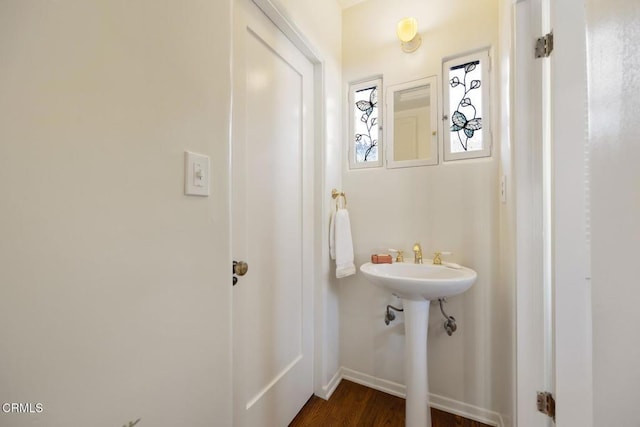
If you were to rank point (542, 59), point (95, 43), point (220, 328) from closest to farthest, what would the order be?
point (95, 43) → point (220, 328) → point (542, 59)

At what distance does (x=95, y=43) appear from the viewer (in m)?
0.50

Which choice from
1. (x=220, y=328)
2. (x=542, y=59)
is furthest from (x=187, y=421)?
(x=542, y=59)

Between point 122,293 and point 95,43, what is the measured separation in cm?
53

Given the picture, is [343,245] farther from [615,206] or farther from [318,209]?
[615,206]

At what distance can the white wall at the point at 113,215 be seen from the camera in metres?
0.41

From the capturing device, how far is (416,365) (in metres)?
1.22

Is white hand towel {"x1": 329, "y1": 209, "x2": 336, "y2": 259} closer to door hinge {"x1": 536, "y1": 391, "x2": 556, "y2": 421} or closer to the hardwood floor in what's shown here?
the hardwood floor

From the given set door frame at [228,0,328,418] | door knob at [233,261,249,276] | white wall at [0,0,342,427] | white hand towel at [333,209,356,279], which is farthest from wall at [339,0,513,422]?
white wall at [0,0,342,427]

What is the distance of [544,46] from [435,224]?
90 cm

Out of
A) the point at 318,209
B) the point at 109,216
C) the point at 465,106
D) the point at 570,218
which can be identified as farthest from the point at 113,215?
the point at 465,106

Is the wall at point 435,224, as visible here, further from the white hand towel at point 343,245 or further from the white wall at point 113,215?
the white wall at point 113,215

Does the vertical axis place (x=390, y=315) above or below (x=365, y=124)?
below

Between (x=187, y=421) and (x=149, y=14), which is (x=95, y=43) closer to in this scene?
(x=149, y=14)

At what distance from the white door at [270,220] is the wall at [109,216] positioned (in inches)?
9.6
